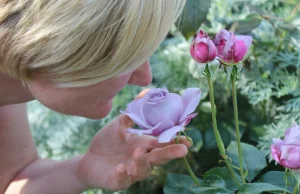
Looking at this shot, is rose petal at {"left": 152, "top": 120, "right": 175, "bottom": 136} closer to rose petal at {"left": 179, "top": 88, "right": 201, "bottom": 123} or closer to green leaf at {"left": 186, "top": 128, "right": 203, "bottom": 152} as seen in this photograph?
rose petal at {"left": 179, "top": 88, "right": 201, "bottom": 123}

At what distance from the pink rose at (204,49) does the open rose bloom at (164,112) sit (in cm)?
7

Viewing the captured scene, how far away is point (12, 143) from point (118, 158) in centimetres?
35

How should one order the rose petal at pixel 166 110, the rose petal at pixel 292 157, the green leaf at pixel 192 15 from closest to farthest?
the rose petal at pixel 292 157, the rose petal at pixel 166 110, the green leaf at pixel 192 15

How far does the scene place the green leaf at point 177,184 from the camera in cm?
98

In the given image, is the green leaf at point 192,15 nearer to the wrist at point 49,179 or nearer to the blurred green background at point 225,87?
the blurred green background at point 225,87

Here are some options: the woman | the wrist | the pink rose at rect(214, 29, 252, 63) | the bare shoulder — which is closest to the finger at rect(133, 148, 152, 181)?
the woman

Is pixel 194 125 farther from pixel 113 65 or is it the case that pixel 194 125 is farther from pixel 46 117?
pixel 113 65

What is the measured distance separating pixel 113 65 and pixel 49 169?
1.91 ft

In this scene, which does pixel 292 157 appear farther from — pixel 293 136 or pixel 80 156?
pixel 80 156

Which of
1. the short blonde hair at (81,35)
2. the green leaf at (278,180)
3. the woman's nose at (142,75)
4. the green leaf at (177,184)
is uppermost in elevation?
the short blonde hair at (81,35)

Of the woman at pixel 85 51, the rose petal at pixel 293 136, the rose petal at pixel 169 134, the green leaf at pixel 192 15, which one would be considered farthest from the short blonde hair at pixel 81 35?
the green leaf at pixel 192 15

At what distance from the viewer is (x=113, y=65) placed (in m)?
0.82

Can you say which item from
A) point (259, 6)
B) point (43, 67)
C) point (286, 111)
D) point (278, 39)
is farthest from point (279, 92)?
point (43, 67)

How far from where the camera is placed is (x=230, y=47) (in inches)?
31.5
